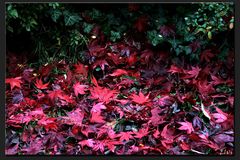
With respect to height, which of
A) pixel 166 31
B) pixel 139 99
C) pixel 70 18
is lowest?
pixel 139 99

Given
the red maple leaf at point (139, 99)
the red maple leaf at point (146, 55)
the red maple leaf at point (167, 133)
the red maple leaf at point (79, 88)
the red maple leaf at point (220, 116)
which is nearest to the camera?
the red maple leaf at point (167, 133)

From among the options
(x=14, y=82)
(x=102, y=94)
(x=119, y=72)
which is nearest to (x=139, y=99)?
(x=102, y=94)

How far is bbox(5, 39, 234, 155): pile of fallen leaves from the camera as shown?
2.30 meters

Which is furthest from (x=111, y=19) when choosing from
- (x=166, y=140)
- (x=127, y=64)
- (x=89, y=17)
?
(x=166, y=140)

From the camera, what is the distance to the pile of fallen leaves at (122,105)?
7.54ft

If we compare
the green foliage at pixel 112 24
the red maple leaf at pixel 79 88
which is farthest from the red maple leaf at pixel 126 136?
the green foliage at pixel 112 24

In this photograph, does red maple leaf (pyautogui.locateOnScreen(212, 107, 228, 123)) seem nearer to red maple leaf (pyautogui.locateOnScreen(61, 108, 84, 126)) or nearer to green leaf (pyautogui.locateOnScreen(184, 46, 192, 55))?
green leaf (pyautogui.locateOnScreen(184, 46, 192, 55))

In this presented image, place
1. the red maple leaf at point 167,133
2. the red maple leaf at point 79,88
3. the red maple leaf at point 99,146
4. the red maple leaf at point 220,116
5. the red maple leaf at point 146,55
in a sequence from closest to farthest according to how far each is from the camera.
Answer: the red maple leaf at point 99,146 → the red maple leaf at point 167,133 → the red maple leaf at point 220,116 → the red maple leaf at point 79,88 → the red maple leaf at point 146,55

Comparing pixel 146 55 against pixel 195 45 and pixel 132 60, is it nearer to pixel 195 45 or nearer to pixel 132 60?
pixel 132 60

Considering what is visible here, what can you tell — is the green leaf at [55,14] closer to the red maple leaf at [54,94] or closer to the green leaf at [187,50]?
the red maple leaf at [54,94]

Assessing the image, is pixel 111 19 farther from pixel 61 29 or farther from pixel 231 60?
pixel 231 60

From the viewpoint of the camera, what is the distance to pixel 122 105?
2625mm

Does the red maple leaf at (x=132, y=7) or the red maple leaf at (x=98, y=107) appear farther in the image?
the red maple leaf at (x=132, y=7)

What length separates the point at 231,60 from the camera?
3127 mm
